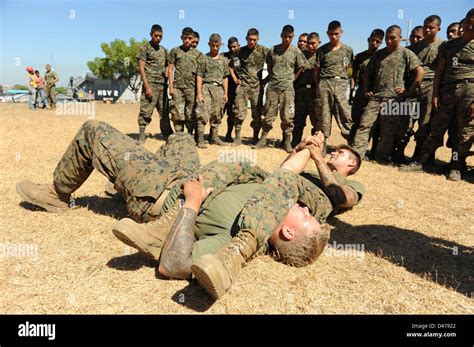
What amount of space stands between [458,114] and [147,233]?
6006mm

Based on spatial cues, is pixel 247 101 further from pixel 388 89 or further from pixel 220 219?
pixel 220 219

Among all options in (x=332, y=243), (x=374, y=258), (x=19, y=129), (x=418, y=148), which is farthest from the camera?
(x=19, y=129)

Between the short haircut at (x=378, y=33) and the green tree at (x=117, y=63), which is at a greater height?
the green tree at (x=117, y=63)

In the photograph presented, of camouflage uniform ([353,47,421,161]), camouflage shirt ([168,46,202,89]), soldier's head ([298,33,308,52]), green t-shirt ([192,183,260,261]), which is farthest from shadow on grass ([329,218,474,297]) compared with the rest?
soldier's head ([298,33,308,52])

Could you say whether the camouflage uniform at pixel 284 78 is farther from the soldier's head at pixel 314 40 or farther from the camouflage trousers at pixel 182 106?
the camouflage trousers at pixel 182 106

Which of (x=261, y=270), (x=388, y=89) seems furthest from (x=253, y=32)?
(x=261, y=270)

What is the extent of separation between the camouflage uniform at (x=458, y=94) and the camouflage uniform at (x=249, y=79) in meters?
3.66

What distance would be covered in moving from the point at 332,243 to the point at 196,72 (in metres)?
5.70

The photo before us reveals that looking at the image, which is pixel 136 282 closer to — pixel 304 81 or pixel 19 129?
pixel 304 81

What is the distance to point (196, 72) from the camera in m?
7.85

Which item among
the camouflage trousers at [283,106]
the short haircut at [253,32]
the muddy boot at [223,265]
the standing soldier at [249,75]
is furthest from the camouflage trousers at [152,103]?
the muddy boot at [223,265]

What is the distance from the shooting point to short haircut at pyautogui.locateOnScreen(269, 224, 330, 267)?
→ 2557 mm

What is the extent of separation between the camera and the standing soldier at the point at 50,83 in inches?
668
